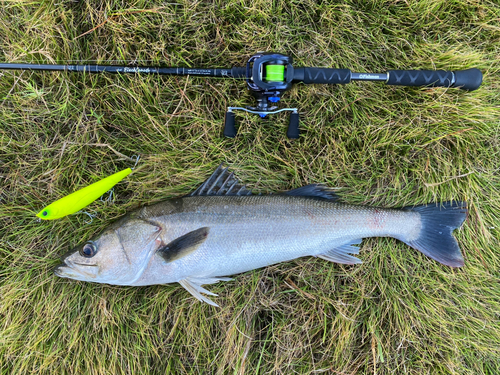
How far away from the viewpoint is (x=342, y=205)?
254 cm

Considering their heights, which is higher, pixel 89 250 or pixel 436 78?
pixel 436 78

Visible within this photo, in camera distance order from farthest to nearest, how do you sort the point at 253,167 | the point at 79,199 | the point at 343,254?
1. the point at 253,167
2. the point at 343,254
3. the point at 79,199

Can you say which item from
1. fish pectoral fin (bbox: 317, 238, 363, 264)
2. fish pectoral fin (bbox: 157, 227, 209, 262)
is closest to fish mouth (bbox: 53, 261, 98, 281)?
fish pectoral fin (bbox: 157, 227, 209, 262)

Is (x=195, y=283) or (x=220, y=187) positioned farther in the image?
(x=220, y=187)

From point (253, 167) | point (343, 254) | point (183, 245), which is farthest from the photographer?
point (253, 167)

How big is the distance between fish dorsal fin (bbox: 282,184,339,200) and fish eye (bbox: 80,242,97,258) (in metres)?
1.64

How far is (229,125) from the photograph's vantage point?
8.60 ft

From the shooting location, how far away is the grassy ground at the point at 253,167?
106 inches

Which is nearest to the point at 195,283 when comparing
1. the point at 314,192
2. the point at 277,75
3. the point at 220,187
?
the point at 220,187

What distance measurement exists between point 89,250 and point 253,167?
5.05 ft

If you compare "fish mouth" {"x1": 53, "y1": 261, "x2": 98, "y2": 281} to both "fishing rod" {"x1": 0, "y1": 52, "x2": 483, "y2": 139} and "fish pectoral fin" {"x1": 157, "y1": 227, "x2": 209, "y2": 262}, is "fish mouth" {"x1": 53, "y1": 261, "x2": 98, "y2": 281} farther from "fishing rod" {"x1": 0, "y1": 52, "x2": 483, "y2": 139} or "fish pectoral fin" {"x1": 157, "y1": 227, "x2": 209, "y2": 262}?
"fishing rod" {"x1": 0, "y1": 52, "x2": 483, "y2": 139}

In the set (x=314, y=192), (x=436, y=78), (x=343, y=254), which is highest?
(x=436, y=78)

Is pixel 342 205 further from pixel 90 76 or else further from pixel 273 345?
pixel 90 76

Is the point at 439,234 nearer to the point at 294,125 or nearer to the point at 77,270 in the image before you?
the point at 294,125
